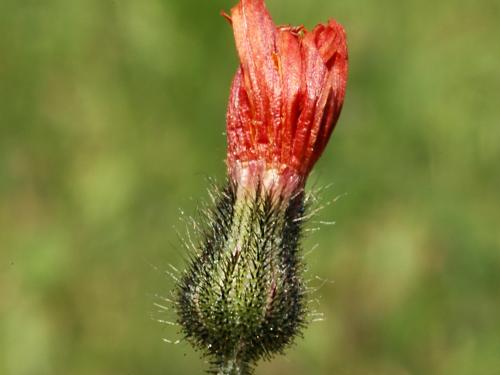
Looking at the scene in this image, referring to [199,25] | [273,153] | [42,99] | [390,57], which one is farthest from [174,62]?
[273,153]

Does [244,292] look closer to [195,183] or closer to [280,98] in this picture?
[280,98]

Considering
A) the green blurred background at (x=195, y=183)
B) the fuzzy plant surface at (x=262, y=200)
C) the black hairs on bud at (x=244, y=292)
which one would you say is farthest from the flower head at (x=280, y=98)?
the green blurred background at (x=195, y=183)

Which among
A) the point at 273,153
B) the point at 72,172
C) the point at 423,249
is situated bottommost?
the point at 273,153

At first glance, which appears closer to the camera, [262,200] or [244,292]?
[244,292]

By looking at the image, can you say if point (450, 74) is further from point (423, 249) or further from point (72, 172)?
point (72, 172)

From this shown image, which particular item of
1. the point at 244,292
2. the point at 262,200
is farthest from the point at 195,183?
the point at 244,292

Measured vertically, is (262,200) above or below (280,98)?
below
